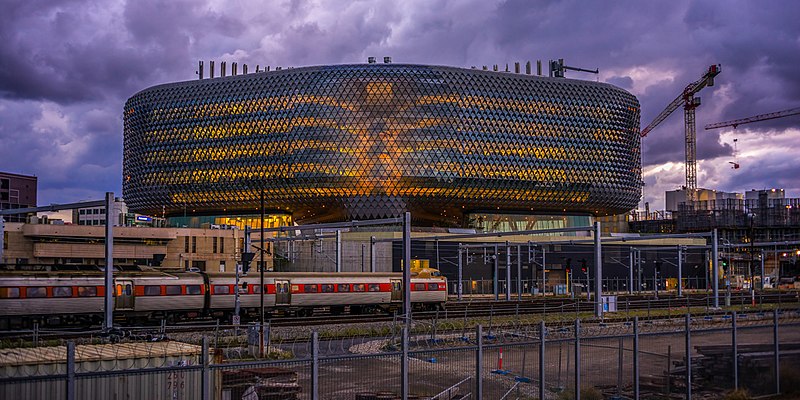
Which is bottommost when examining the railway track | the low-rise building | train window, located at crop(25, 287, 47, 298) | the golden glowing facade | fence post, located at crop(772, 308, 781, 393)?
the railway track

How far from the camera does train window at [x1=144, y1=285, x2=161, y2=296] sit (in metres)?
44.7

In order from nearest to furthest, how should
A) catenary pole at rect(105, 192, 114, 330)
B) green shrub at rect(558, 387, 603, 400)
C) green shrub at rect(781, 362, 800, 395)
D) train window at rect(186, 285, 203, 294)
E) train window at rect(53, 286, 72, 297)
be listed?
1. green shrub at rect(558, 387, 603, 400)
2. green shrub at rect(781, 362, 800, 395)
3. catenary pole at rect(105, 192, 114, 330)
4. train window at rect(53, 286, 72, 297)
5. train window at rect(186, 285, 203, 294)

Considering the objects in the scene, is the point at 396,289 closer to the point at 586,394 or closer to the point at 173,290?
the point at 173,290

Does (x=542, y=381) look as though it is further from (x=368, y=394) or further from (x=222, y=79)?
(x=222, y=79)

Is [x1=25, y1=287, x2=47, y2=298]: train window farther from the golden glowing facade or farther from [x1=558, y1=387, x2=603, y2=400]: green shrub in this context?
the golden glowing facade

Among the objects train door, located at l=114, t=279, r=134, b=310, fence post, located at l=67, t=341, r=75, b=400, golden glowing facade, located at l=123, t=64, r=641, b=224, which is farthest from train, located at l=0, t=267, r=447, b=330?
golden glowing facade, located at l=123, t=64, r=641, b=224

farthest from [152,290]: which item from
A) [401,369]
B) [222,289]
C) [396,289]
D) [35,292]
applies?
[401,369]

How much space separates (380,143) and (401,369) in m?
116

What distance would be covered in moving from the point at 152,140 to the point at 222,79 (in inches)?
693

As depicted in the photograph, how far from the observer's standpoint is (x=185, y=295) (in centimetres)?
4650

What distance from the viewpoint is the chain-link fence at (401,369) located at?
616 inches

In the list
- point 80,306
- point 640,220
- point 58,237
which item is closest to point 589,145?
point 640,220

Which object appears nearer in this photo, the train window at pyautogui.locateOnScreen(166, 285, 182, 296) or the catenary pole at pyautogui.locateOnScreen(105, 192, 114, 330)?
the catenary pole at pyautogui.locateOnScreen(105, 192, 114, 330)

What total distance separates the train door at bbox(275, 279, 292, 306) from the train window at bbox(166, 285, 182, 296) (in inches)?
275
